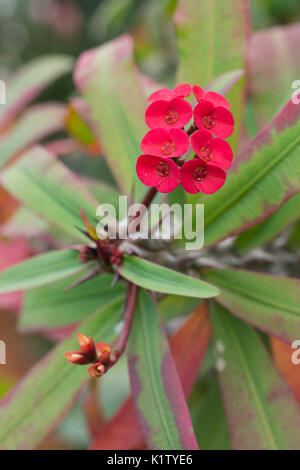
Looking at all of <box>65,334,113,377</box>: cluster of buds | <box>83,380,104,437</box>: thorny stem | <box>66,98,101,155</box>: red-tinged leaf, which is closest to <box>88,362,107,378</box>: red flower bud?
<box>65,334,113,377</box>: cluster of buds

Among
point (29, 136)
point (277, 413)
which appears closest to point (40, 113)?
point (29, 136)

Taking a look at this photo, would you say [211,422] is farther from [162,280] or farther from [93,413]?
[162,280]

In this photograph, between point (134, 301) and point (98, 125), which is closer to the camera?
point (134, 301)

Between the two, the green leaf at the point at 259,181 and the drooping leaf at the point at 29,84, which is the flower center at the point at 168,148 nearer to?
the green leaf at the point at 259,181

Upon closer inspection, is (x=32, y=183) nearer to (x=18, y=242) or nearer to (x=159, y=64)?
(x=18, y=242)
